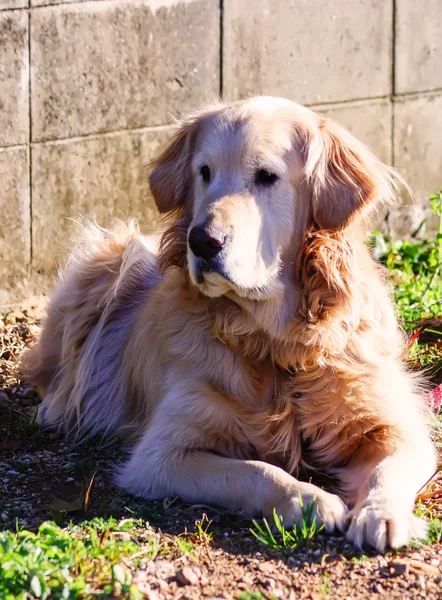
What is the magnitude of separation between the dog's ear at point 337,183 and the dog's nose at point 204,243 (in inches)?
20.6

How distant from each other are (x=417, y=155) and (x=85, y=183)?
2590mm

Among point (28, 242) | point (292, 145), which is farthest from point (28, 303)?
point (292, 145)

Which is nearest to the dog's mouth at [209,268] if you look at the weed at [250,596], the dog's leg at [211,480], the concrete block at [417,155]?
the dog's leg at [211,480]

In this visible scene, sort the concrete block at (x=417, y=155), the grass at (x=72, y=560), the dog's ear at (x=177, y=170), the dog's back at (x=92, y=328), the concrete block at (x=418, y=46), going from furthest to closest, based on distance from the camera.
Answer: the concrete block at (x=417, y=155) → the concrete block at (x=418, y=46) → the dog's back at (x=92, y=328) → the dog's ear at (x=177, y=170) → the grass at (x=72, y=560)

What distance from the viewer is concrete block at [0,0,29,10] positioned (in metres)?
5.56

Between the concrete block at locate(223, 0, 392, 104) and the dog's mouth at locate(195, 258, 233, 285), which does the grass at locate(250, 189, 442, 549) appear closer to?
the dog's mouth at locate(195, 258, 233, 285)

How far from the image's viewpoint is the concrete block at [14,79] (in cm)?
561

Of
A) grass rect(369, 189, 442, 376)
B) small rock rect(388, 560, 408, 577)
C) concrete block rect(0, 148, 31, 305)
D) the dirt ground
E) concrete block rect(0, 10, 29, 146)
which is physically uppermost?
concrete block rect(0, 10, 29, 146)

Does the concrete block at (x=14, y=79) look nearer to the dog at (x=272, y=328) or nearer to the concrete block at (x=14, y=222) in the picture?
the concrete block at (x=14, y=222)

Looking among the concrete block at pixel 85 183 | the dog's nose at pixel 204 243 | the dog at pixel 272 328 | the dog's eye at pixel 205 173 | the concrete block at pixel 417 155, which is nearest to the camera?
the dog's nose at pixel 204 243

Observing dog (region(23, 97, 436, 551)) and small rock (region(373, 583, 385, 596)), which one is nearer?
small rock (region(373, 583, 385, 596))

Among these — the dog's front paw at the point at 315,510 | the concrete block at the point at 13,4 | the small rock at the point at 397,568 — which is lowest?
the small rock at the point at 397,568

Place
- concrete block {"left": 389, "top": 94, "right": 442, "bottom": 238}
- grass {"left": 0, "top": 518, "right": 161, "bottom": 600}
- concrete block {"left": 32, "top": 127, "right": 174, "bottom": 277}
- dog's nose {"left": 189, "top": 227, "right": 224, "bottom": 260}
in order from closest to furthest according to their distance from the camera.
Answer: grass {"left": 0, "top": 518, "right": 161, "bottom": 600}, dog's nose {"left": 189, "top": 227, "right": 224, "bottom": 260}, concrete block {"left": 32, "top": 127, "right": 174, "bottom": 277}, concrete block {"left": 389, "top": 94, "right": 442, "bottom": 238}

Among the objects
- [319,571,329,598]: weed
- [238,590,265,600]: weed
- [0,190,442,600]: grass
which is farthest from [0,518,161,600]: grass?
[319,571,329,598]: weed
